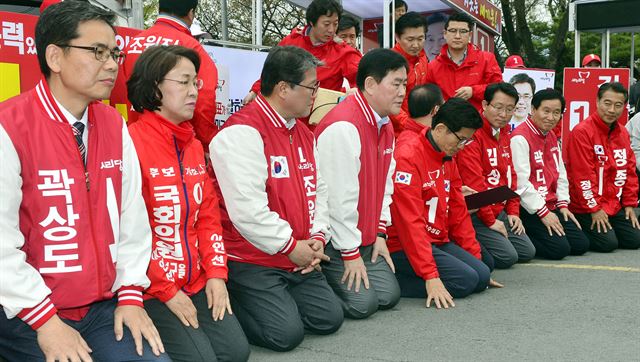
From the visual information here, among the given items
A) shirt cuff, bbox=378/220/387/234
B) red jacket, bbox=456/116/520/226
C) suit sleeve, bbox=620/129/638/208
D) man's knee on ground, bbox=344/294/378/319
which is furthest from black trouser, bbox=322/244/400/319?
suit sleeve, bbox=620/129/638/208

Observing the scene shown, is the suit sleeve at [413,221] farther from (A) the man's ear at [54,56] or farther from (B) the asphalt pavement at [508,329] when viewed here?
(A) the man's ear at [54,56]

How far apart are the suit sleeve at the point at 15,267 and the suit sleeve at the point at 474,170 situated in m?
3.88

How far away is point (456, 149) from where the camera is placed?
4.66 metres

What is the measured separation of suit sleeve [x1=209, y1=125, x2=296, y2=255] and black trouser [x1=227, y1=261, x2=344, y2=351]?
0.19 meters

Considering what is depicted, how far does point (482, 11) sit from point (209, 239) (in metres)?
9.53

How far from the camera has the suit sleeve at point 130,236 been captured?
269cm

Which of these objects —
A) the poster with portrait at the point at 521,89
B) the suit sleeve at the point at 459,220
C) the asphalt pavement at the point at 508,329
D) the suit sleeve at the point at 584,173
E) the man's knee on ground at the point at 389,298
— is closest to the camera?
the asphalt pavement at the point at 508,329

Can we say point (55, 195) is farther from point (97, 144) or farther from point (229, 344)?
point (229, 344)

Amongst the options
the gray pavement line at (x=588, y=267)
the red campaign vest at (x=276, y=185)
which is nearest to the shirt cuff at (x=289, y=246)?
the red campaign vest at (x=276, y=185)

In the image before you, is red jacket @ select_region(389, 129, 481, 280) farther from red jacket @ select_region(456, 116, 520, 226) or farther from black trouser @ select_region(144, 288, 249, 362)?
black trouser @ select_region(144, 288, 249, 362)

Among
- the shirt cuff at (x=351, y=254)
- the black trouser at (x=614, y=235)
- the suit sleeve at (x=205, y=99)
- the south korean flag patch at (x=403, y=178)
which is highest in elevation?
the suit sleeve at (x=205, y=99)

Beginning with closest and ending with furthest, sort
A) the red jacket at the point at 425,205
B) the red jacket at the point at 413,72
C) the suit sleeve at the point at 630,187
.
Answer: the red jacket at the point at 425,205 < the red jacket at the point at 413,72 < the suit sleeve at the point at 630,187

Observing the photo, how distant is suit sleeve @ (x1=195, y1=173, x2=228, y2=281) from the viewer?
3308 millimetres

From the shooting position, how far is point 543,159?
20.2 feet
